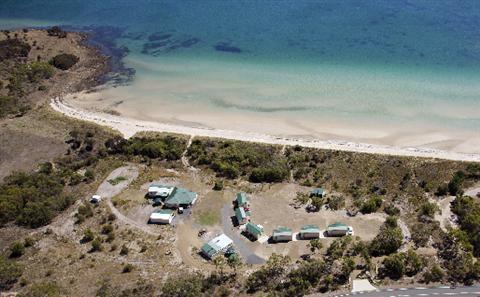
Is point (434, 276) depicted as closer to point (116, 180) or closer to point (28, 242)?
point (116, 180)

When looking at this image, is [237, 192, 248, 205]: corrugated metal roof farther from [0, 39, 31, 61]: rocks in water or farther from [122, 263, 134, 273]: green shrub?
[0, 39, 31, 61]: rocks in water

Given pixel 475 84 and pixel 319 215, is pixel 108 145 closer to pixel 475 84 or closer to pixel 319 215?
pixel 319 215

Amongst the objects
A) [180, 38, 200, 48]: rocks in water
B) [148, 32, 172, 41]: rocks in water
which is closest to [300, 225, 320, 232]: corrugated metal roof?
[180, 38, 200, 48]: rocks in water

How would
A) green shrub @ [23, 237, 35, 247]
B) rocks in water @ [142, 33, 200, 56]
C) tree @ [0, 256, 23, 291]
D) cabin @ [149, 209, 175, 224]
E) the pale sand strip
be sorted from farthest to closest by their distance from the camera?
rocks in water @ [142, 33, 200, 56]
the pale sand strip
cabin @ [149, 209, 175, 224]
green shrub @ [23, 237, 35, 247]
tree @ [0, 256, 23, 291]

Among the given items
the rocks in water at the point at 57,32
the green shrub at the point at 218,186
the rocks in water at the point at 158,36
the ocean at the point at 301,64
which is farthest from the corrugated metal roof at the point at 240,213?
the rocks in water at the point at 57,32

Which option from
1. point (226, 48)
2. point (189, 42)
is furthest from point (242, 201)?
point (189, 42)

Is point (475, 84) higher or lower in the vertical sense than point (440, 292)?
higher

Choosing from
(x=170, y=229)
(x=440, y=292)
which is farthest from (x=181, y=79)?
(x=440, y=292)
